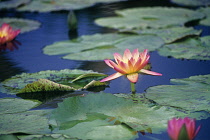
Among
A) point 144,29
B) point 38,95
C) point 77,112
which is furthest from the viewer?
point 144,29

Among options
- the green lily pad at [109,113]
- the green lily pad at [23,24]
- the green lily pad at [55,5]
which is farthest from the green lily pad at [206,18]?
the green lily pad at [109,113]

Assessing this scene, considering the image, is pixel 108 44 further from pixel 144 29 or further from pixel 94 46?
pixel 144 29

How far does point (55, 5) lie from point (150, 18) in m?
1.80

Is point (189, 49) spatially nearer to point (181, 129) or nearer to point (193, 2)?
point (181, 129)

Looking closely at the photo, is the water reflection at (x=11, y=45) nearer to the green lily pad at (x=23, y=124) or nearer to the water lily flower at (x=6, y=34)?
the water lily flower at (x=6, y=34)

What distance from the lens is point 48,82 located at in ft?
7.42

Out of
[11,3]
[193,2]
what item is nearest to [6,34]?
[11,3]

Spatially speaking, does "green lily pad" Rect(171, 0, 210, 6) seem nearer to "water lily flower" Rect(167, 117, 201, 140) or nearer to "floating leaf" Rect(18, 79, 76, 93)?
"floating leaf" Rect(18, 79, 76, 93)

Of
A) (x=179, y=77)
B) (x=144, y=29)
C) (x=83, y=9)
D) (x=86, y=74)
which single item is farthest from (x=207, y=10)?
(x=86, y=74)

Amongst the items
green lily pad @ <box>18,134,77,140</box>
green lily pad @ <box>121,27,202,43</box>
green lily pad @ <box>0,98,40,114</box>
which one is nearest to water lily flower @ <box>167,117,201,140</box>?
green lily pad @ <box>18,134,77,140</box>

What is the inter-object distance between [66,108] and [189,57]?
4.33 ft

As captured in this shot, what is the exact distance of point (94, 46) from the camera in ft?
10.4

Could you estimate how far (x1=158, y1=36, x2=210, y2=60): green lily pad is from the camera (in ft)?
9.19

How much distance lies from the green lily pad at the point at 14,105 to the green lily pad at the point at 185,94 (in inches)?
26.7
